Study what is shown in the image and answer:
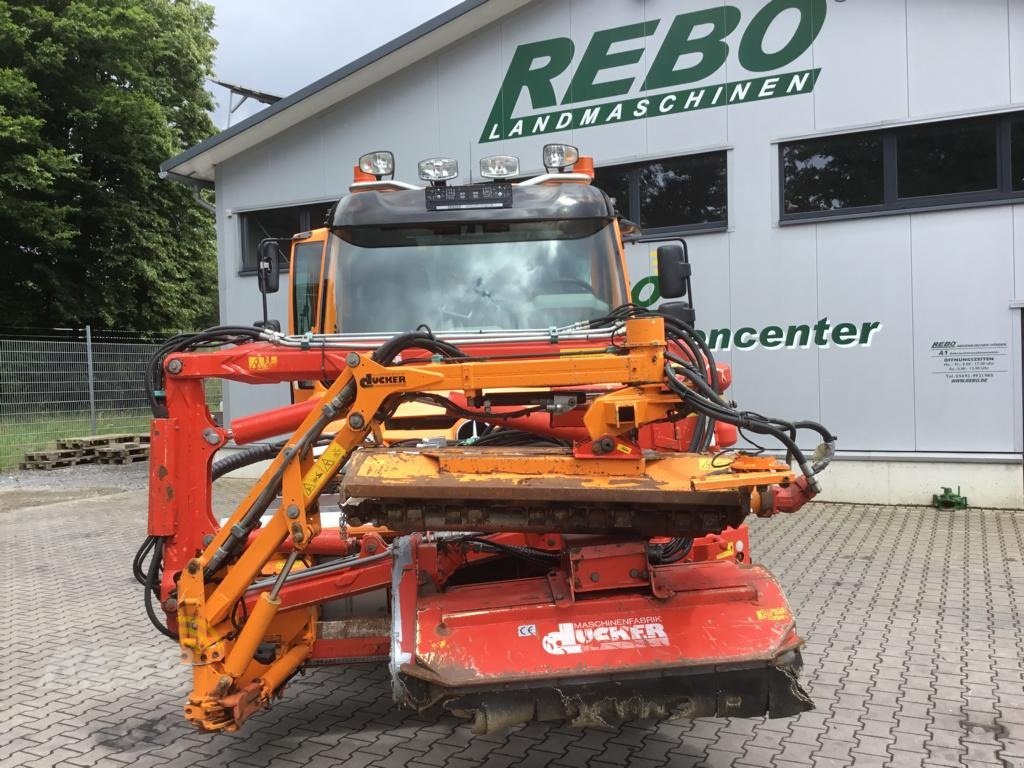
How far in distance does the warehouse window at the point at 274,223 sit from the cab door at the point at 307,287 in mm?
6263

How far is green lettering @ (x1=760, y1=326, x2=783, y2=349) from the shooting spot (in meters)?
9.67

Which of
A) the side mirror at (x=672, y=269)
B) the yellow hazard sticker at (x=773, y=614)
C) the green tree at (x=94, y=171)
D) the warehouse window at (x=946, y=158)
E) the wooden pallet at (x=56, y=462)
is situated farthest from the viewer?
the green tree at (x=94, y=171)

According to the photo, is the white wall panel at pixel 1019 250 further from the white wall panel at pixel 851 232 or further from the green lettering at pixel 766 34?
the green lettering at pixel 766 34

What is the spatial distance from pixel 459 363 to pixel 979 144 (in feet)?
26.4

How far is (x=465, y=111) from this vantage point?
438 inches

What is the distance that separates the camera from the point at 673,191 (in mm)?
10289

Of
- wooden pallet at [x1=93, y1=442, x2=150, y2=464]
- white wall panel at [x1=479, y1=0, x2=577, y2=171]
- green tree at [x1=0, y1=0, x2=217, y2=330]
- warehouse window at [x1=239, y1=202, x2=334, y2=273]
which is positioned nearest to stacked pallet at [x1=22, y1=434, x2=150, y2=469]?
wooden pallet at [x1=93, y1=442, x2=150, y2=464]

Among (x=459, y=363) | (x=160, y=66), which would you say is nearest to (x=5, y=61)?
(x=160, y=66)

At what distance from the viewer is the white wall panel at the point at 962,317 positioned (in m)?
8.75

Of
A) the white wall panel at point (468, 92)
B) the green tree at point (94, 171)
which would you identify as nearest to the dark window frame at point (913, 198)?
the white wall panel at point (468, 92)

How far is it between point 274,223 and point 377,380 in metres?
10.0

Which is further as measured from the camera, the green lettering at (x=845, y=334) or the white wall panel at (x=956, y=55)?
the green lettering at (x=845, y=334)

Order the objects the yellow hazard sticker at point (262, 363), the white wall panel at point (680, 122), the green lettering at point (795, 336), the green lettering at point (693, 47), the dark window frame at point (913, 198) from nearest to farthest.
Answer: the yellow hazard sticker at point (262, 363)
the dark window frame at point (913, 198)
the green lettering at point (795, 336)
the green lettering at point (693, 47)
the white wall panel at point (680, 122)

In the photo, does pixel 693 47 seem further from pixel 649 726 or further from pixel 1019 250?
pixel 649 726
